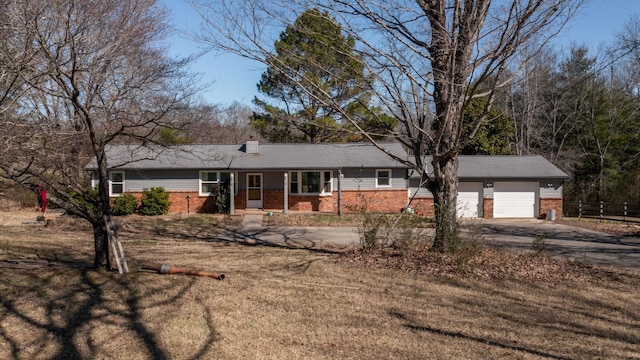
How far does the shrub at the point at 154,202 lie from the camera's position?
71.9ft

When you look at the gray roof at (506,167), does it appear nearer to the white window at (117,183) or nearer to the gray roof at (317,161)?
the gray roof at (317,161)

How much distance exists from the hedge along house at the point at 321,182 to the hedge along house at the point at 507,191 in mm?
46

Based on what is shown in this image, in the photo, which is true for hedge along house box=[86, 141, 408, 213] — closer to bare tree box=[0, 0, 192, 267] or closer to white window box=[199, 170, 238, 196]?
white window box=[199, 170, 238, 196]

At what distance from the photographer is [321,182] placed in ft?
79.9

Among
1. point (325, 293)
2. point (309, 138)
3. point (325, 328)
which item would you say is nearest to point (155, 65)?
point (325, 293)

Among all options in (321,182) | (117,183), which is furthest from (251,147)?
(117,183)

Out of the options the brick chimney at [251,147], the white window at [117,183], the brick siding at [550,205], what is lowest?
the brick siding at [550,205]

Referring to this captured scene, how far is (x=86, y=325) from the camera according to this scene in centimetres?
553

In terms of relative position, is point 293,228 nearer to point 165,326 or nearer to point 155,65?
point 155,65

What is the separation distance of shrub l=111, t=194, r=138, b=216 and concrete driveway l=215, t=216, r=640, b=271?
5728 millimetres

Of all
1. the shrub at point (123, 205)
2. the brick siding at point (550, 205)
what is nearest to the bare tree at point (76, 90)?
the shrub at point (123, 205)

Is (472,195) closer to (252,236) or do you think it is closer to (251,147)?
(251,147)

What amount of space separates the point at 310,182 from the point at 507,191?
393 inches

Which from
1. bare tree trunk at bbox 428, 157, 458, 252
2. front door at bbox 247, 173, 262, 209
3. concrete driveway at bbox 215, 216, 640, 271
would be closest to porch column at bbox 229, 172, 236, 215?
front door at bbox 247, 173, 262, 209
